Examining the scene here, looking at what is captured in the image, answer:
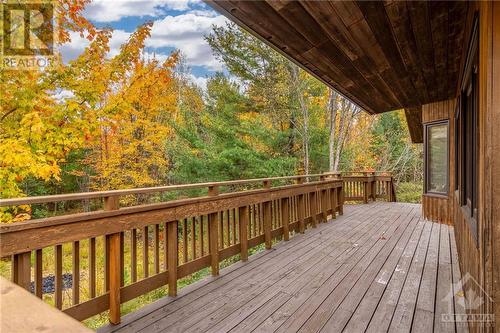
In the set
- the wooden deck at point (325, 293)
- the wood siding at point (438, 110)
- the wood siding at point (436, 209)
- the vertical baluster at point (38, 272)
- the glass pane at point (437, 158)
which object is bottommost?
the wooden deck at point (325, 293)

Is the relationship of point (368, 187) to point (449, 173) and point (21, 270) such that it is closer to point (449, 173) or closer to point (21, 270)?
point (449, 173)

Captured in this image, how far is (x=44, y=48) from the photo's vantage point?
4.68m

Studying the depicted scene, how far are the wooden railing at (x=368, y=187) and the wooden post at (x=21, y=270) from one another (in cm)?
849

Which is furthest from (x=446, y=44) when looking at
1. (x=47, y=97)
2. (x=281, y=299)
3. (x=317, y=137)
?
(x=317, y=137)

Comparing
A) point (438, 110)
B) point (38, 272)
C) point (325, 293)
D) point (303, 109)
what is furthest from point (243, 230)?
point (303, 109)

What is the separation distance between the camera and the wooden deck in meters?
2.18

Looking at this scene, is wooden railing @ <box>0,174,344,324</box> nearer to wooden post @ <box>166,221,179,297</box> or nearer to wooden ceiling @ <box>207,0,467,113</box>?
wooden post @ <box>166,221,179,297</box>

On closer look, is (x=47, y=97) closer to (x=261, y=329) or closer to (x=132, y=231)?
(x=132, y=231)

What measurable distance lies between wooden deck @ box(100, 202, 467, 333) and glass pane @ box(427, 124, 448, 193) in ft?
5.43

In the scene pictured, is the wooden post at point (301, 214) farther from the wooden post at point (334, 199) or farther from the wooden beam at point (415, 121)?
the wooden beam at point (415, 121)

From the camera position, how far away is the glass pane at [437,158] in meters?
5.64

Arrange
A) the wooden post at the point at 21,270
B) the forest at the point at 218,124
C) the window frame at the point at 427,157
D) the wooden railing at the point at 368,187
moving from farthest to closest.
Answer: the wooden railing at the point at 368,187, the forest at the point at 218,124, the window frame at the point at 427,157, the wooden post at the point at 21,270

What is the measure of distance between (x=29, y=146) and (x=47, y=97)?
0.90 metres

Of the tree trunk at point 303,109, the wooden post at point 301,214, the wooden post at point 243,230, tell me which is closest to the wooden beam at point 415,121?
the tree trunk at point 303,109
